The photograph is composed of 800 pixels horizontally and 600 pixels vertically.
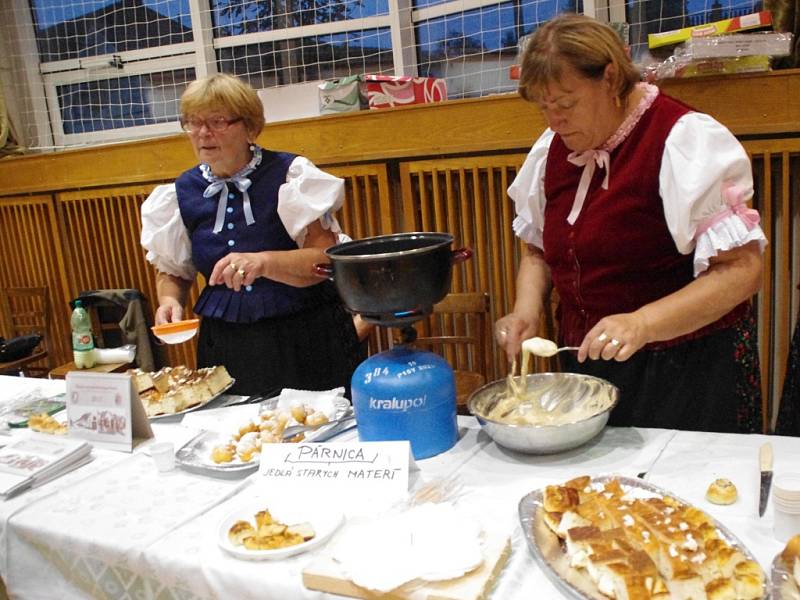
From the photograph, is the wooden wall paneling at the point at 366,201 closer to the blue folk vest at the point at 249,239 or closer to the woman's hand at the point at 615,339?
the blue folk vest at the point at 249,239

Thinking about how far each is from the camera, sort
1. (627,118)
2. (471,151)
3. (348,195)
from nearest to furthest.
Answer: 1. (627,118)
2. (471,151)
3. (348,195)

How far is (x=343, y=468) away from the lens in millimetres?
1355

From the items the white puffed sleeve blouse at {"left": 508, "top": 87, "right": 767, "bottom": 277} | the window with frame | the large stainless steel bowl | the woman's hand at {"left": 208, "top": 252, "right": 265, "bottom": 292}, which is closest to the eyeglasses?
the woman's hand at {"left": 208, "top": 252, "right": 265, "bottom": 292}

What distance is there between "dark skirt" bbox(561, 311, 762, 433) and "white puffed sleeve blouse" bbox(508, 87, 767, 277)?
25 centimetres

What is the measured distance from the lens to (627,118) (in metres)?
1.60

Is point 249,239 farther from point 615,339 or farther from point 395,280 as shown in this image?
point 615,339

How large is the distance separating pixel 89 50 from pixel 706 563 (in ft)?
16.3

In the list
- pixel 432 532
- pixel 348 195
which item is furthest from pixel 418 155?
pixel 432 532

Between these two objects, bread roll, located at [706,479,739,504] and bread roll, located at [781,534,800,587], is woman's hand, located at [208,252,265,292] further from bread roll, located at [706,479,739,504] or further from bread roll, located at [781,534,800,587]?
bread roll, located at [781,534,800,587]

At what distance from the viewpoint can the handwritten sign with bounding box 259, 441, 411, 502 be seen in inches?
52.0

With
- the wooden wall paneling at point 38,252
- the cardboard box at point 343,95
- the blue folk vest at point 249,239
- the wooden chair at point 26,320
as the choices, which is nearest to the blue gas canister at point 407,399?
the blue folk vest at point 249,239

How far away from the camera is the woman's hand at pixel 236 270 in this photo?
1.84 m

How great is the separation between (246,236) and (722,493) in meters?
1.53

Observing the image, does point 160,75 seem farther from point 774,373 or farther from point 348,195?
point 774,373
